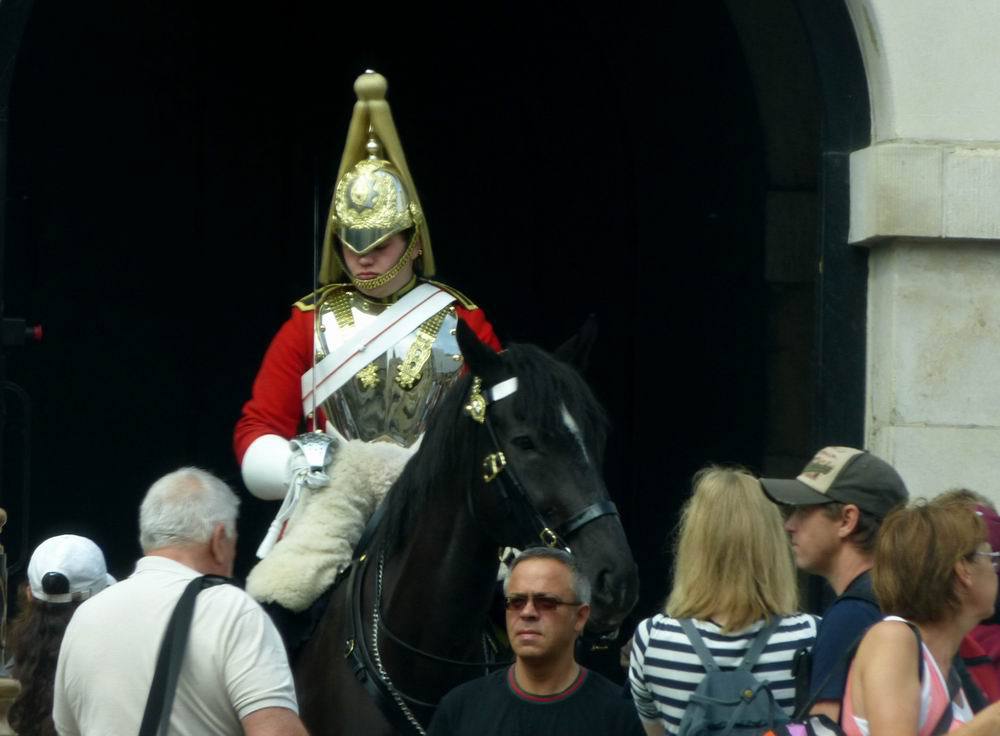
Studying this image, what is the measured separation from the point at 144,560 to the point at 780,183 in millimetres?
4398

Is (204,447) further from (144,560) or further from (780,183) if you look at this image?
(144,560)

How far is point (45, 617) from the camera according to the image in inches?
235

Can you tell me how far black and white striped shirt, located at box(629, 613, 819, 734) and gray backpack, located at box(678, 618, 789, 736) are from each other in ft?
0.09

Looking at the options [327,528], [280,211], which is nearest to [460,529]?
[327,528]

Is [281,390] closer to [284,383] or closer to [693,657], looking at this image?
[284,383]

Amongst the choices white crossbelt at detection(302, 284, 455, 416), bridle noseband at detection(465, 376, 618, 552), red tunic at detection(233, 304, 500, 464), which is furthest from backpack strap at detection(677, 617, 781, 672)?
white crossbelt at detection(302, 284, 455, 416)

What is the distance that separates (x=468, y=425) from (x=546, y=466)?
11.0 inches

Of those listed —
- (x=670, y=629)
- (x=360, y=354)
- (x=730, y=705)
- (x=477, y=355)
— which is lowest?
(x=730, y=705)

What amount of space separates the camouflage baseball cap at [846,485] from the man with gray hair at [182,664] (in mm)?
1244

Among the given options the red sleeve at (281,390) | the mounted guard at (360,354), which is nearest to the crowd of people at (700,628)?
the mounted guard at (360,354)

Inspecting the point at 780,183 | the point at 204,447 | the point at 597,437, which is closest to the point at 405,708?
the point at 597,437

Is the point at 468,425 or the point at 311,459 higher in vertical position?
the point at 468,425

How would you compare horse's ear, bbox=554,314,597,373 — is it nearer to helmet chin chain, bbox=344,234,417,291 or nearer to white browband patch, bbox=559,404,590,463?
white browband patch, bbox=559,404,590,463

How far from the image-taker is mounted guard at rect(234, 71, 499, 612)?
6.93 m
